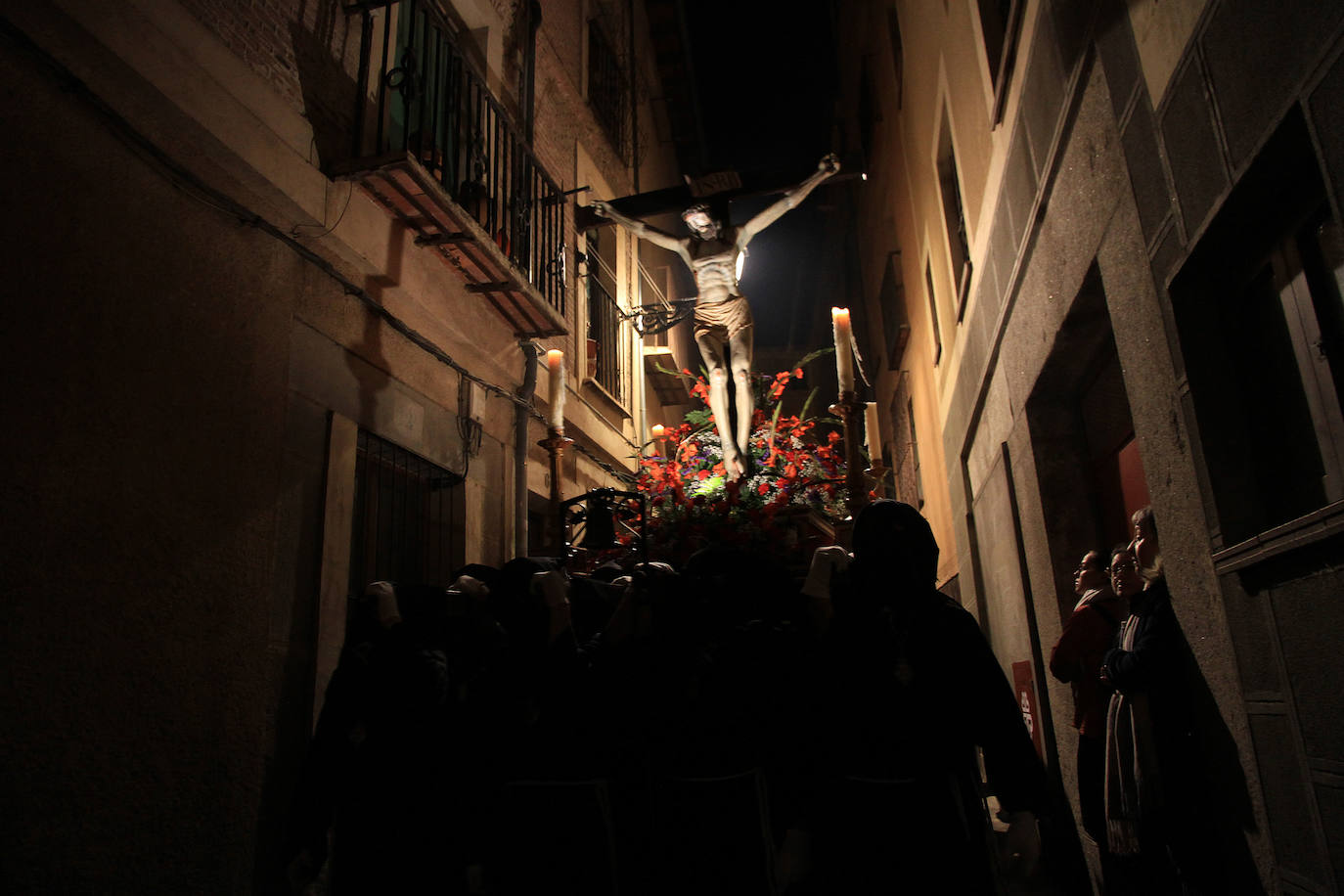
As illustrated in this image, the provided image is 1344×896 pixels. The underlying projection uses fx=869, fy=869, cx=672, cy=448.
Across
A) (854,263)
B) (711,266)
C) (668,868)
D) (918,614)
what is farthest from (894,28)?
(668,868)

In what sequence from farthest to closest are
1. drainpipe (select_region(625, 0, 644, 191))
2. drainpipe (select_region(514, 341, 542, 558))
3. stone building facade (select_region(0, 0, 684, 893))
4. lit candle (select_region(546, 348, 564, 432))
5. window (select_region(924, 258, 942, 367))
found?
drainpipe (select_region(625, 0, 644, 191))
window (select_region(924, 258, 942, 367))
drainpipe (select_region(514, 341, 542, 558))
lit candle (select_region(546, 348, 564, 432))
stone building facade (select_region(0, 0, 684, 893))

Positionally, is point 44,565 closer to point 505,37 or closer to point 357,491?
point 357,491

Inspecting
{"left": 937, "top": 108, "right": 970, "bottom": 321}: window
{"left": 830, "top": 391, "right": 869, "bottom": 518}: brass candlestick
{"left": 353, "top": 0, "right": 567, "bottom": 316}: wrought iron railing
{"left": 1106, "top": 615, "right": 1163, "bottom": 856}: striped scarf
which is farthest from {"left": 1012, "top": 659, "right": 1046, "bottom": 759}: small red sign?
{"left": 353, "top": 0, "right": 567, "bottom": 316}: wrought iron railing

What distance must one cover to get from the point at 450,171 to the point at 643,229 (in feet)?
6.41

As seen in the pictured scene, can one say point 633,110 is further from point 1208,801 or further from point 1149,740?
point 1208,801

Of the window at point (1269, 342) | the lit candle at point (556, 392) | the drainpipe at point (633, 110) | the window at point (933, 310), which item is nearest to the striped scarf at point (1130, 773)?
the window at point (1269, 342)

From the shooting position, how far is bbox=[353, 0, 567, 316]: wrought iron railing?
5.57 meters

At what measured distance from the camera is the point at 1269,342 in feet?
8.45

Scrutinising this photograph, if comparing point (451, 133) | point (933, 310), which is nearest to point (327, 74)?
point (451, 133)

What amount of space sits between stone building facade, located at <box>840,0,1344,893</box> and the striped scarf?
0.19m

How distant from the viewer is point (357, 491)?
5.14 meters

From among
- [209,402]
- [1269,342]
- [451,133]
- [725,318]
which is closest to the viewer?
[1269,342]

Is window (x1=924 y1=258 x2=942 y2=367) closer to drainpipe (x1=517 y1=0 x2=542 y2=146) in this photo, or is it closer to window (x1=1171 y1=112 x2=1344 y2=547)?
drainpipe (x1=517 y1=0 x2=542 y2=146)

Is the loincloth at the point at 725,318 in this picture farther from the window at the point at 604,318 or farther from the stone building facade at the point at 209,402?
the window at the point at 604,318
